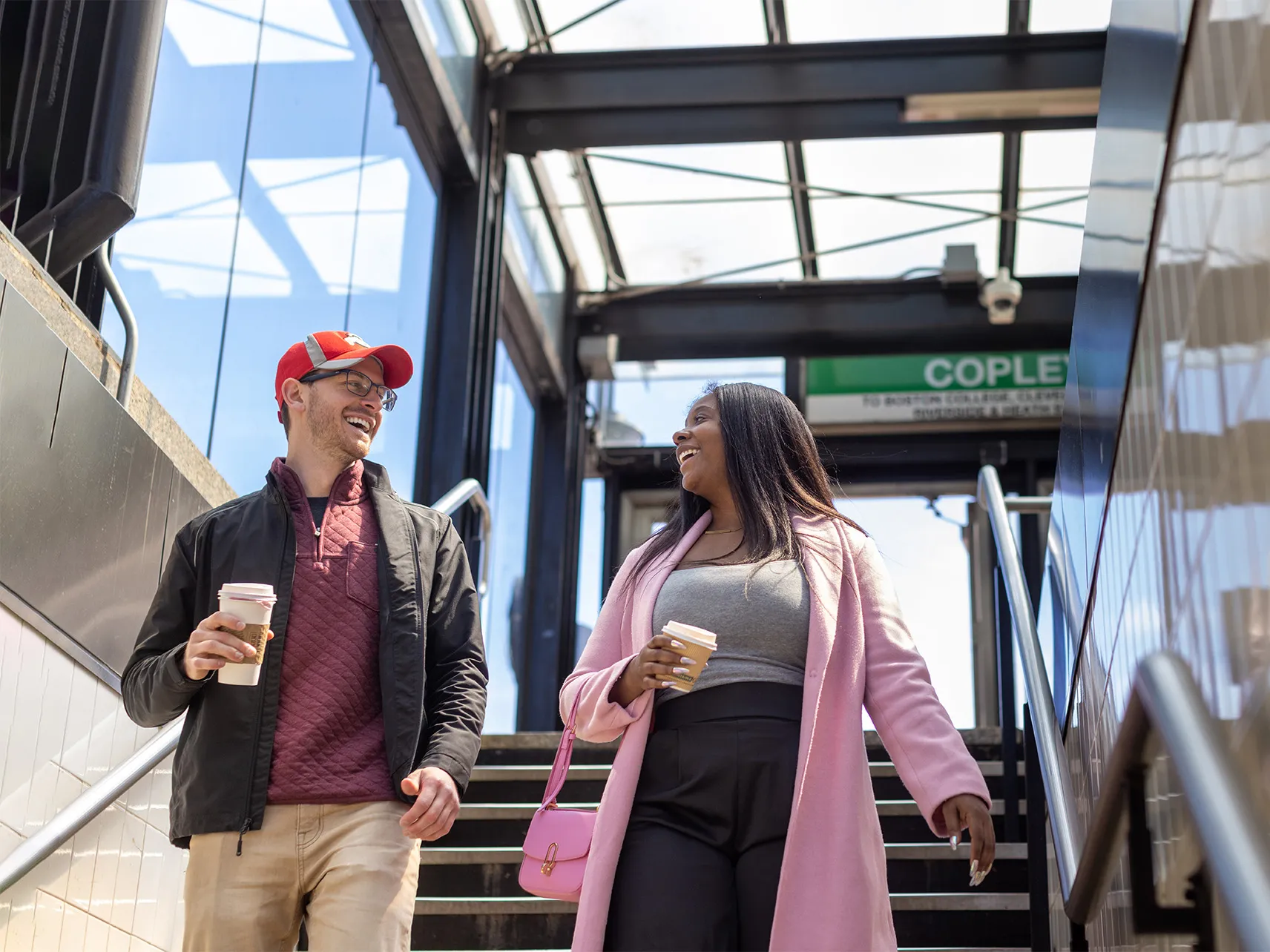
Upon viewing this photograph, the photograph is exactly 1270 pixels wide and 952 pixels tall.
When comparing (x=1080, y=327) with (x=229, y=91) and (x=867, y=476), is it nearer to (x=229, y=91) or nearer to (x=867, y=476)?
(x=229, y=91)

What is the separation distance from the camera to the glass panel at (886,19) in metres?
9.48

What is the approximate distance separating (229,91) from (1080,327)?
3763mm

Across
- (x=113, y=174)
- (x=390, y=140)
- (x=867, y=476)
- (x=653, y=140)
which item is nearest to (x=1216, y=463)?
(x=113, y=174)

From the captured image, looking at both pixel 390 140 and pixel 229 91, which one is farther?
pixel 390 140

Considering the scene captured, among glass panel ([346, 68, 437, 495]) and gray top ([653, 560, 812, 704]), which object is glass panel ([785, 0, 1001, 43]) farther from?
gray top ([653, 560, 812, 704])

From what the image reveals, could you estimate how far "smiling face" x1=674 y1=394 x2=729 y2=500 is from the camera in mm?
3393

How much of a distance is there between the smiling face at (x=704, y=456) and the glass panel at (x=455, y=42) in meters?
5.64

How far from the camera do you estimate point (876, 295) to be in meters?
12.0

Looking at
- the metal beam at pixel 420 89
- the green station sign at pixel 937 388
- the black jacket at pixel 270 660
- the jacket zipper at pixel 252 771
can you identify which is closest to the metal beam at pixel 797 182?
the green station sign at pixel 937 388

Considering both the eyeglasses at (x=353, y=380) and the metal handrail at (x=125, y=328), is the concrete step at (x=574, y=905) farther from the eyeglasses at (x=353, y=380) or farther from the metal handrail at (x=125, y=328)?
the eyeglasses at (x=353, y=380)

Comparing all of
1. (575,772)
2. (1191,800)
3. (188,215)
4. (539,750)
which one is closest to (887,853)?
(575,772)

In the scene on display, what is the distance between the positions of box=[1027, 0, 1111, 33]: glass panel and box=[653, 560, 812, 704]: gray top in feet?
22.5

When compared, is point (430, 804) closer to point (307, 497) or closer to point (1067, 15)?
point (307, 497)

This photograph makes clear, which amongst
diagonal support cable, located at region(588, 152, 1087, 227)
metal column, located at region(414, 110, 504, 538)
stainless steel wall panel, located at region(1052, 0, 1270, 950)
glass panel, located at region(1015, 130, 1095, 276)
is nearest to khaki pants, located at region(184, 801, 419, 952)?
stainless steel wall panel, located at region(1052, 0, 1270, 950)
